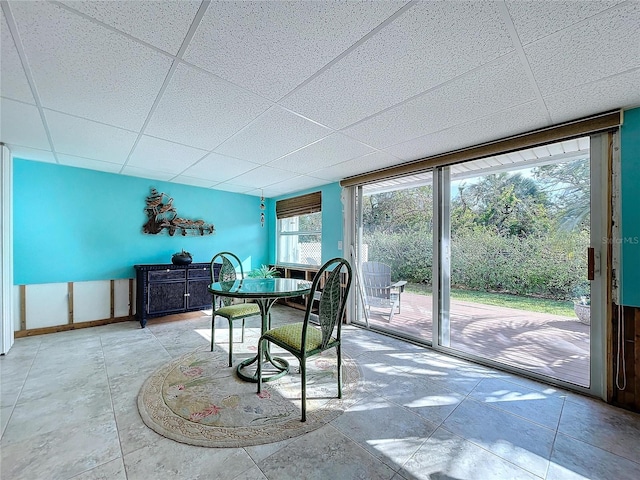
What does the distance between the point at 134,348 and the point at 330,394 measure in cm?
240

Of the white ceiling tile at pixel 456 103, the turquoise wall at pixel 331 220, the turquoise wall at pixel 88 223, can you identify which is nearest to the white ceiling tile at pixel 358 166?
the turquoise wall at pixel 331 220

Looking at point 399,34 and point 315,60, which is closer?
point 399,34

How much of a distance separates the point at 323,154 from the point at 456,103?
4.84ft

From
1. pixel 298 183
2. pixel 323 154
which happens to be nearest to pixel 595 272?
pixel 323 154

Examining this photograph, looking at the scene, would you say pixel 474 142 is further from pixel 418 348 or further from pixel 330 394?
pixel 330 394

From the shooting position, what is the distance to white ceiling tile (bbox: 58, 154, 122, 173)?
330 centimetres

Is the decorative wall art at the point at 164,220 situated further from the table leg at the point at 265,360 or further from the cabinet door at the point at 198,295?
the table leg at the point at 265,360

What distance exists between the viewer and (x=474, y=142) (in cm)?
265

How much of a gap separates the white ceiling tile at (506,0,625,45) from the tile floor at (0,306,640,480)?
7.32 ft

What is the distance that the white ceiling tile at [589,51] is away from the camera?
1.20 metres

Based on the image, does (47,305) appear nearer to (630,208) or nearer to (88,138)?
(88,138)

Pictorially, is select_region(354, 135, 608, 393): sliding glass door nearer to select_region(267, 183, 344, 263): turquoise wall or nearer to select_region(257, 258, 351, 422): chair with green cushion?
select_region(267, 183, 344, 263): turquoise wall

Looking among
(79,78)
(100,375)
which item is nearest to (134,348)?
(100,375)

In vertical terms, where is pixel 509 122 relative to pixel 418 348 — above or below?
above
